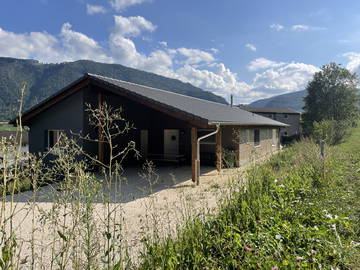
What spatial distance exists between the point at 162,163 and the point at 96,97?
219 inches

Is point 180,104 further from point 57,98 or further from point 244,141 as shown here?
point 57,98

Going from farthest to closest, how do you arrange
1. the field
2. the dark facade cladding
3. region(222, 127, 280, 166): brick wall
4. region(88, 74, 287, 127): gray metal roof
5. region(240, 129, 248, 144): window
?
region(240, 129, 248, 144): window < region(222, 127, 280, 166): brick wall < the dark facade cladding < region(88, 74, 287, 127): gray metal roof < the field

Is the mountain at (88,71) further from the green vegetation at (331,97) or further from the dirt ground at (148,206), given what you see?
the dirt ground at (148,206)

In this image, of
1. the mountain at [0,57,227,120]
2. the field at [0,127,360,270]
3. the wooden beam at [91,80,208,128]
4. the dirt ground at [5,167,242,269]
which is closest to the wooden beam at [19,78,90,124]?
the wooden beam at [91,80,208,128]

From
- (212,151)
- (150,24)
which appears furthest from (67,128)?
(150,24)

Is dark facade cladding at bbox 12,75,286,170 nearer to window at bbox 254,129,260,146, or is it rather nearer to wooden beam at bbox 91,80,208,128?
wooden beam at bbox 91,80,208,128

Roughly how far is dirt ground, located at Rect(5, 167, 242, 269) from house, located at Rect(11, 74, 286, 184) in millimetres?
1358

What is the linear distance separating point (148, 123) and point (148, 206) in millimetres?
8756

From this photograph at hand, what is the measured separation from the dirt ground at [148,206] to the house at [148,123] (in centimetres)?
136

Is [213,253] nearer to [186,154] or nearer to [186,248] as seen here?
[186,248]

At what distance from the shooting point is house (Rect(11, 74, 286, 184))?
330 inches

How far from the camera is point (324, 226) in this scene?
3322 millimetres

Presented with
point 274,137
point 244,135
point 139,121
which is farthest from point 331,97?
point 139,121

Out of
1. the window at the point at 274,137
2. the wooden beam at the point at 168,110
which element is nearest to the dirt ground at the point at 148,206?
the wooden beam at the point at 168,110
